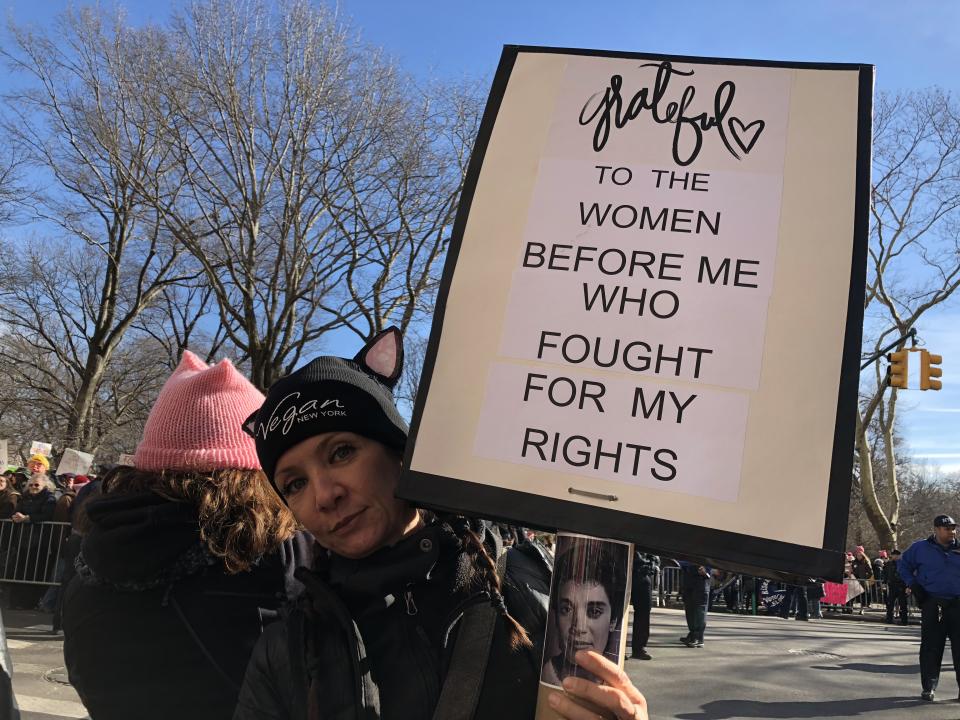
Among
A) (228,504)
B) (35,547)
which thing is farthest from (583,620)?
(35,547)

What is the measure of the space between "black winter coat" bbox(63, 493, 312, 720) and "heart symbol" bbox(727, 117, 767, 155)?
1425 mm

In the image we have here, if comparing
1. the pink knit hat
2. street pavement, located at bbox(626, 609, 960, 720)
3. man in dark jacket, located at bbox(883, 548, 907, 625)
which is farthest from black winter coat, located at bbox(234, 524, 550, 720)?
man in dark jacket, located at bbox(883, 548, 907, 625)

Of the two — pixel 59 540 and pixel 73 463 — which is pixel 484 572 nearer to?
pixel 59 540

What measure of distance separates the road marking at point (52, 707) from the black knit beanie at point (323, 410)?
5337 mm

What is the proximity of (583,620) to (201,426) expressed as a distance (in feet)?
4.12

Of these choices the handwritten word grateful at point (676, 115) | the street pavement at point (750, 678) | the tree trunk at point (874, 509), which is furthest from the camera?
the tree trunk at point (874, 509)

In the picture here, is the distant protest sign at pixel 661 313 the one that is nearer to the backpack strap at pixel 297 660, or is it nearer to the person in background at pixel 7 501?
the backpack strap at pixel 297 660

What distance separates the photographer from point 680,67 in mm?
1573

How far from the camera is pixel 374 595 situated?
1503 mm

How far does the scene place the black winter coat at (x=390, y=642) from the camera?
139cm

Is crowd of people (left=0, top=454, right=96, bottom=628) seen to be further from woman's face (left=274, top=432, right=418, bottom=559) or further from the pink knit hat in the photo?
woman's face (left=274, top=432, right=418, bottom=559)

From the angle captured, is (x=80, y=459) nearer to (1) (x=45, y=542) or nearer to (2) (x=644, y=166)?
(1) (x=45, y=542)

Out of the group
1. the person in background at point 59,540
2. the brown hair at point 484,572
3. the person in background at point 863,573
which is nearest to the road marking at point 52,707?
the person in background at point 59,540

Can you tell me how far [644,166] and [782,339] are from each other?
42 cm
